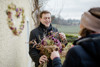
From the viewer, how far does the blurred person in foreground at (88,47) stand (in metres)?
1.15

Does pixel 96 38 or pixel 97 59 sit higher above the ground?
pixel 96 38

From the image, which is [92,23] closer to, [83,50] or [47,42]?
[83,50]

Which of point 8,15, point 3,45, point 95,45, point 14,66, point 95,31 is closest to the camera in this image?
point 95,45

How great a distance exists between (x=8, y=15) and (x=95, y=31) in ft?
7.60

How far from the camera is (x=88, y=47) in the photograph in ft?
3.80

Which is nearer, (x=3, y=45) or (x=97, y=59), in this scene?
(x=97, y=59)

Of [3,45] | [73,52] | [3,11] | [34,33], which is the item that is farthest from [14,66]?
[73,52]

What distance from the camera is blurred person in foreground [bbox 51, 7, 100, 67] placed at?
1.15 meters

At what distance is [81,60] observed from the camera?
117cm

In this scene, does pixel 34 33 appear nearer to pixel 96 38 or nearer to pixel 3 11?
pixel 3 11

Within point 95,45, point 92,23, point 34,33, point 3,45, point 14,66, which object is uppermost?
point 92,23

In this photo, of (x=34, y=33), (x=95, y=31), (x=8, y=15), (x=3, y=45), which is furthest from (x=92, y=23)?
(x=8, y=15)

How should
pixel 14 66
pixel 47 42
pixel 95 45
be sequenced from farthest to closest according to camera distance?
pixel 14 66
pixel 47 42
pixel 95 45

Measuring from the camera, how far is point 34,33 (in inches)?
113
